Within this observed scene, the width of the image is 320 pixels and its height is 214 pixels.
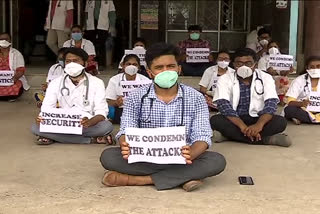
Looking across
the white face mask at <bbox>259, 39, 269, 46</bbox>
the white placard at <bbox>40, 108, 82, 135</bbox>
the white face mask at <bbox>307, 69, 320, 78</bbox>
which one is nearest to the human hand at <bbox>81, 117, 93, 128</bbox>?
the white placard at <bbox>40, 108, 82, 135</bbox>

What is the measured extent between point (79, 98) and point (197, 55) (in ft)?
12.9

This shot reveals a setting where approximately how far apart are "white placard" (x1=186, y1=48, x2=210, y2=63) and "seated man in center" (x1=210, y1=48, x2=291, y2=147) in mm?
3411

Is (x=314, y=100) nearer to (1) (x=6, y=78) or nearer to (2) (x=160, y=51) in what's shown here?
(2) (x=160, y=51)

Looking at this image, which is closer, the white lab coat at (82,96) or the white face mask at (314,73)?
the white lab coat at (82,96)

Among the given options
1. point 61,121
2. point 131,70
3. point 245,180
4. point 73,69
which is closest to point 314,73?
point 131,70

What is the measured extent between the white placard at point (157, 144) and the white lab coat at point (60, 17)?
6682 mm

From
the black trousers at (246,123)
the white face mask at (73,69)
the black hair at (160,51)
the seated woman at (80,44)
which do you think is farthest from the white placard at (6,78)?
the black hair at (160,51)

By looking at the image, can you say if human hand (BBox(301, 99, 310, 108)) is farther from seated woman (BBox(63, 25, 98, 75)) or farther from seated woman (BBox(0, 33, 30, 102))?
seated woman (BBox(0, 33, 30, 102))

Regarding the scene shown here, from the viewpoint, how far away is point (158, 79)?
13.2 ft

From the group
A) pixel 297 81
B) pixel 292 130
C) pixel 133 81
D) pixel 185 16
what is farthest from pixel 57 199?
pixel 185 16

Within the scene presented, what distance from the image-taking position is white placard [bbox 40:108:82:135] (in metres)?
5.39

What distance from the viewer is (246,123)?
578 cm

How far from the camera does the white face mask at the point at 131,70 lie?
21.8ft

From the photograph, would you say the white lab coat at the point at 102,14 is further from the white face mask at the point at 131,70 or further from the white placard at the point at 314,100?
the white placard at the point at 314,100
